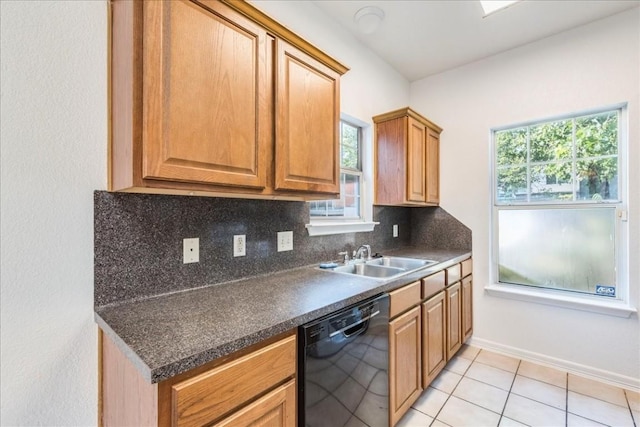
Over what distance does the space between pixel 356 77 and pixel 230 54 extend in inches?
60.1

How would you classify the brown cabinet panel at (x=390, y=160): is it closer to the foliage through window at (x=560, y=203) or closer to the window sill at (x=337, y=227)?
the window sill at (x=337, y=227)

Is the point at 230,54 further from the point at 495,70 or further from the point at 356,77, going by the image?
the point at 495,70

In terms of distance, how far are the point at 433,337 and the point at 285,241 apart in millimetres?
1220

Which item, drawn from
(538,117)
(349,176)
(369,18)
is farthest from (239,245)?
(538,117)

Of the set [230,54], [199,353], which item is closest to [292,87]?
[230,54]

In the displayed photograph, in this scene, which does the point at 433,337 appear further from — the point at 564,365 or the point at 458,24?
the point at 458,24

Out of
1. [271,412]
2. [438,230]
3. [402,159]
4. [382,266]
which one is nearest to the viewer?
[271,412]

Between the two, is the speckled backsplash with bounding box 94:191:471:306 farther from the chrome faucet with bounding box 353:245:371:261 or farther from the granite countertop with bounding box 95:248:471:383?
the chrome faucet with bounding box 353:245:371:261

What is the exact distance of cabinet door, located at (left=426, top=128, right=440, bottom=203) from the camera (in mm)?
2812

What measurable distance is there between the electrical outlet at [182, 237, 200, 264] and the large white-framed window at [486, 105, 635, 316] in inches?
102

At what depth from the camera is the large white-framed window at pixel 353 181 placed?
2.39 metres

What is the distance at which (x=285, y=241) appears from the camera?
184cm

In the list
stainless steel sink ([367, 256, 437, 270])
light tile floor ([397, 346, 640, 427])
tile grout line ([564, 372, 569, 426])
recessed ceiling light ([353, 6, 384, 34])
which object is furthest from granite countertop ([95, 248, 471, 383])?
recessed ceiling light ([353, 6, 384, 34])

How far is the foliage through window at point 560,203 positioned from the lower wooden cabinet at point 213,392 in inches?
98.7
